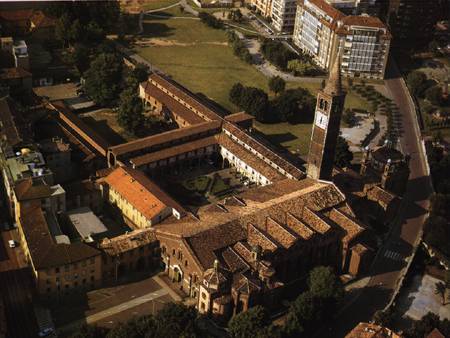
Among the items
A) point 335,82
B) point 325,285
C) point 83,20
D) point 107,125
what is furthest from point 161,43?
point 325,285

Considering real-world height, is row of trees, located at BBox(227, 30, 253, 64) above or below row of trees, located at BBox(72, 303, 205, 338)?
above

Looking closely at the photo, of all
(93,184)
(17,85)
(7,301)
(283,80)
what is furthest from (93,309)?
(283,80)

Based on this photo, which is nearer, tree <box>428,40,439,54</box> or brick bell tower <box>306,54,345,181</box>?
brick bell tower <box>306,54,345,181</box>

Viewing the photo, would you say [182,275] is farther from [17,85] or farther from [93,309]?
[17,85]

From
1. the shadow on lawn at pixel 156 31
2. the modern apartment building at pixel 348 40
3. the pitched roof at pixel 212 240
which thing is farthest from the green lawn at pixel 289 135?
the shadow on lawn at pixel 156 31

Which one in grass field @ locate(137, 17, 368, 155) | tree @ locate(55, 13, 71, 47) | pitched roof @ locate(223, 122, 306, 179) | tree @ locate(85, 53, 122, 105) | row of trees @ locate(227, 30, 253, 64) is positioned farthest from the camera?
row of trees @ locate(227, 30, 253, 64)

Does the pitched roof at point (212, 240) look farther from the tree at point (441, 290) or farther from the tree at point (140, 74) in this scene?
the tree at point (140, 74)

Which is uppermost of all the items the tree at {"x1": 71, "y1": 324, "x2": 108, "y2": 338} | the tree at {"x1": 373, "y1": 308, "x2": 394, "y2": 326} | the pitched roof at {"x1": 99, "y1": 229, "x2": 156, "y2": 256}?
the pitched roof at {"x1": 99, "y1": 229, "x2": 156, "y2": 256}

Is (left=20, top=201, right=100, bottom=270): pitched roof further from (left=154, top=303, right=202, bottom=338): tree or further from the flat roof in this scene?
(left=154, top=303, right=202, bottom=338): tree

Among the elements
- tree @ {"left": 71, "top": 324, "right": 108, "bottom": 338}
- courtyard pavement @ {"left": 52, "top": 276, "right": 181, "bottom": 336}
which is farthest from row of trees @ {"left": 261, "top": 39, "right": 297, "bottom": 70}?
tree @ {"left": 71, "top": 324, "right": 108, "bottom": 338}

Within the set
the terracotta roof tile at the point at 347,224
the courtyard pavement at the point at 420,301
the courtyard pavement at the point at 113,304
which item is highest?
the terracotta roof tile at the point at 347,224
